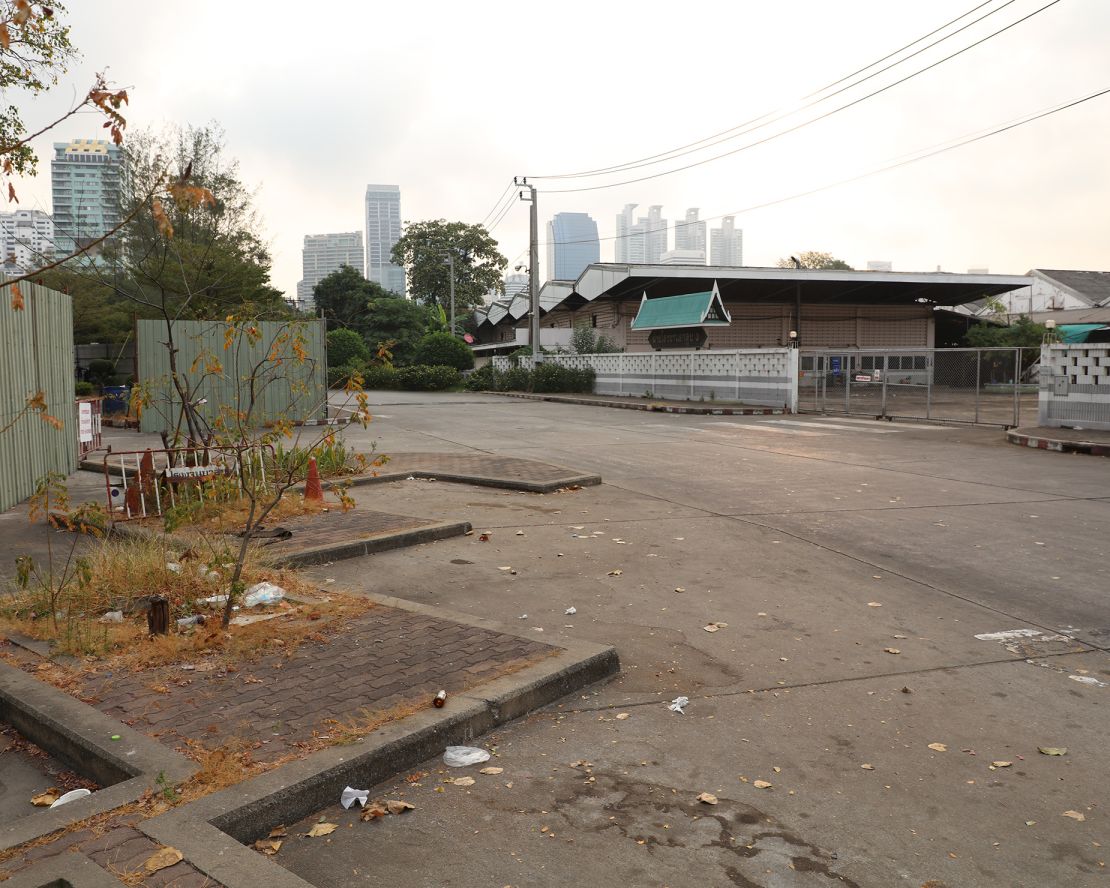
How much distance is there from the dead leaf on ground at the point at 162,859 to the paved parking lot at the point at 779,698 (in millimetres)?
404

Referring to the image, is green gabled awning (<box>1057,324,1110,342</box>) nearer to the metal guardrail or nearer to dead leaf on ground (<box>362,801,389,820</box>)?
the metal guardrail

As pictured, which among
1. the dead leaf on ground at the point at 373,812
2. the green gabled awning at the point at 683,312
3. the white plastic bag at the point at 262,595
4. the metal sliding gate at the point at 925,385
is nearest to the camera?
the dead leaf on ground at the point at 373,812

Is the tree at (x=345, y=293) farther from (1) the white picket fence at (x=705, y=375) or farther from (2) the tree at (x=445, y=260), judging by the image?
(1) the white picket fence at (x=705, y=375)

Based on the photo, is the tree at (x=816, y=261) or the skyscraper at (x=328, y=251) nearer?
the tree at (x=816, y=261)

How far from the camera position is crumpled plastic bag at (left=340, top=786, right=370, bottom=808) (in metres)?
3.53

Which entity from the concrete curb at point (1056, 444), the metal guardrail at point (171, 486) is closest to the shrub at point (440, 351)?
the concrete curb at point (1056, 444)

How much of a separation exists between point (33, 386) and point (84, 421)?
4.26 meters

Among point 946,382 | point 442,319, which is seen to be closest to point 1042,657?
point 946,382

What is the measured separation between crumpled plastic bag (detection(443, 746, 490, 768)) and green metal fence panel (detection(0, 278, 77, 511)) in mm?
6455

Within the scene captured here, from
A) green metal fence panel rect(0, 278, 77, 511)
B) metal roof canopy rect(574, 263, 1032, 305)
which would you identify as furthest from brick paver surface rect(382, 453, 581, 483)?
metal roof canopy rect(574, 263, 1032, 305)

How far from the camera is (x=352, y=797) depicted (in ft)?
11.6

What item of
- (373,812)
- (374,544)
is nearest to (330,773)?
(373,812)

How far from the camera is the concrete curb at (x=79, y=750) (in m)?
3.22

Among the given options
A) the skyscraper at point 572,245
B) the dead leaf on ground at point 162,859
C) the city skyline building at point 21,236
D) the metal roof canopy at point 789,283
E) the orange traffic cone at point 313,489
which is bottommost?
the dead leaf on ground at point 162,859
